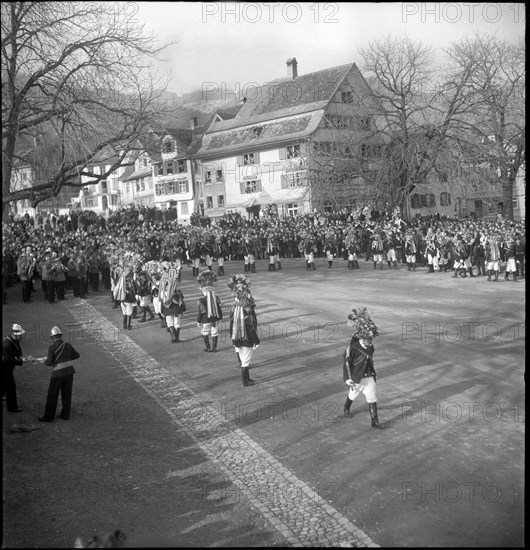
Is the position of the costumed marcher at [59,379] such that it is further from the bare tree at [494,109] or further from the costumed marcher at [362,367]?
the bare tree at [494,109]

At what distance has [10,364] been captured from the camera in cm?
905

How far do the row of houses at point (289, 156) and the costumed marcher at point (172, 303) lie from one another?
911 inches

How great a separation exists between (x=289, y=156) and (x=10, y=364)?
37.4 meters

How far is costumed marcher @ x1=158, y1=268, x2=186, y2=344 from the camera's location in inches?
545

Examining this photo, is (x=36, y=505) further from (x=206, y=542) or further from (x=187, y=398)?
(x=187, y=398)

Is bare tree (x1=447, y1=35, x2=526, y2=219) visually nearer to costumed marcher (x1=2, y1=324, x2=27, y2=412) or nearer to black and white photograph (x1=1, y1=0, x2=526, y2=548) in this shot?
black and white photograph (x1=1, y1=0, x2=526, y2=548)

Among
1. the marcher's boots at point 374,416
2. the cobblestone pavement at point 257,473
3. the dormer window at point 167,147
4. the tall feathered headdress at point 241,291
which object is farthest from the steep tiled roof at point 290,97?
the marcher's boots at point 374,416

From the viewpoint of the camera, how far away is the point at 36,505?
20.6 ft

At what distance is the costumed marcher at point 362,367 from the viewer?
8.28 m

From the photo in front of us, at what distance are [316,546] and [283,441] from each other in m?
2.52

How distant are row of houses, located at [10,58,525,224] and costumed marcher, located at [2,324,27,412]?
28272 millimetres

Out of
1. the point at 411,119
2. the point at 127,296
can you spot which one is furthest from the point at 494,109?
the point at 127,296

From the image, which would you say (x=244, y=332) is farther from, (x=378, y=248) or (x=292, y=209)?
(x=292, y=209)

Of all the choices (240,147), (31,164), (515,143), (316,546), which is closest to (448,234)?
(515,143)
